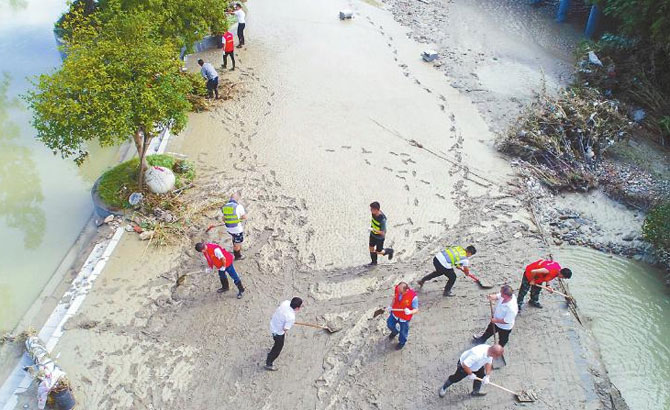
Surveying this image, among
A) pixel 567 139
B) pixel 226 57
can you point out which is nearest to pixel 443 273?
pixel 567 139

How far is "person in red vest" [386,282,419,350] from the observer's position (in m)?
8.32

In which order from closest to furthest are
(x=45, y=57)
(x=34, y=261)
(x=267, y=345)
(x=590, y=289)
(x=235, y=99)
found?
(x=267, y=345) < (x=590, y=289) < (x=34, y=261) < (x=235, y=99) < (x=45, y=57)

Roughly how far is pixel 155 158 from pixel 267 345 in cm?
639

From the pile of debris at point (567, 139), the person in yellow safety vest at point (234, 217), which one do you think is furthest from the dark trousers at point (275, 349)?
the pile of debris at point (567, 139)

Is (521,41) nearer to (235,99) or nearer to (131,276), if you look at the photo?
(235,99)

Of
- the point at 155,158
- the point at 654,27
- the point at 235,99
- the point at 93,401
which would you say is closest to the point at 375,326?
the point at 93,401

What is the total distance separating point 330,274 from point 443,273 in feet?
7.75

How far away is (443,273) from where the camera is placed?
9.56 m

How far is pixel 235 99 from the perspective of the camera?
642 inches

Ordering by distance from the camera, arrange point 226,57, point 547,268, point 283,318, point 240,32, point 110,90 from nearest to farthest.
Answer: point 283,318 → point 547,268 → point 110,90 → point 226,57 → point 240,32

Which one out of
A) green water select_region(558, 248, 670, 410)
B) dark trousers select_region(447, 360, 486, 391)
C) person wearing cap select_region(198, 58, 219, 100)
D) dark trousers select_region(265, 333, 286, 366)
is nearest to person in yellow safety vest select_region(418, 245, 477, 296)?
dark trousers select_region(447, 360, 486, 391)

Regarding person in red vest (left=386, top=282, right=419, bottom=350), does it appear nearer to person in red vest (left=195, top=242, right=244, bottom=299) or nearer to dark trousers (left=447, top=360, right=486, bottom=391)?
dark trousers (left=447, top=360, right=486, bottom=391)

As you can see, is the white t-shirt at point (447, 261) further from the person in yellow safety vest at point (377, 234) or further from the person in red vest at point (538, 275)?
the person in yellow safety vest at point (377, 234)

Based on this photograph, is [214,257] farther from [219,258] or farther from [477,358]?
[477,358]
